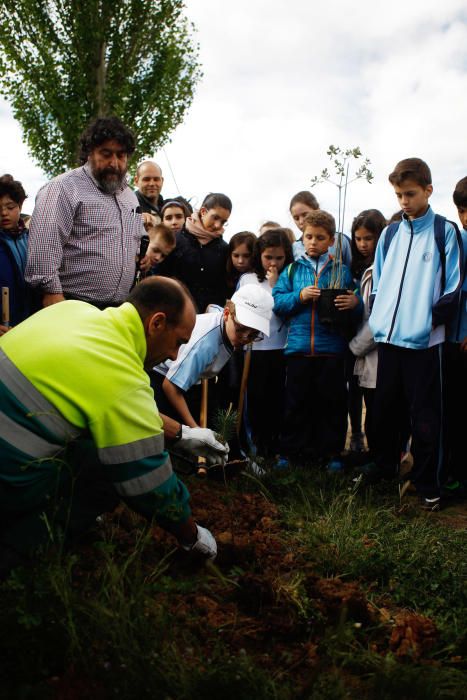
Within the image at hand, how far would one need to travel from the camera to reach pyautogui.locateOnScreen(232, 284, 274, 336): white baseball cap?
3895 millimetres

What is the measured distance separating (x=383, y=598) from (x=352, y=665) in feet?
2.05

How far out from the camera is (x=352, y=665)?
7.19 feet

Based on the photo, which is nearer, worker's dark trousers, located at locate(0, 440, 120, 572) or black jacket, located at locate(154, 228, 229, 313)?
worker's dark trousers, located at locate(0, 440, 120, 572)

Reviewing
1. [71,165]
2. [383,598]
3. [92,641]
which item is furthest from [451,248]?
[71,165]

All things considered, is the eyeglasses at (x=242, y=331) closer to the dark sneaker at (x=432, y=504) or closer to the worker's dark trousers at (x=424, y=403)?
the worker's dark trousers at (x=424, y=403)

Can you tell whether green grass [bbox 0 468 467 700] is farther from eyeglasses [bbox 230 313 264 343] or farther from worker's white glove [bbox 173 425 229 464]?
eyeglasses [bbox 230 313 264 343]

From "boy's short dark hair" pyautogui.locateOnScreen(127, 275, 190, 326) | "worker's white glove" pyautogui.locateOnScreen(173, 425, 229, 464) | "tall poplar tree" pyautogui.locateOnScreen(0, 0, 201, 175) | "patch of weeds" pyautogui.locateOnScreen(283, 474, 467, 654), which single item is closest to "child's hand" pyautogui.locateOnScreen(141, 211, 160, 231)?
"worker's white glove" pyautogui.locateOnScreen(173, 425, 229, 464)

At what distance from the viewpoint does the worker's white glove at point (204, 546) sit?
2.60 meters

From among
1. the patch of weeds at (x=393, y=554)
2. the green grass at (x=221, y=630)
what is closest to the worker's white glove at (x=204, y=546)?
the green grass at (x=221, y=630)

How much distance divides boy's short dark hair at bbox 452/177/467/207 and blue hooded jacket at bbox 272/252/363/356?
90 cm

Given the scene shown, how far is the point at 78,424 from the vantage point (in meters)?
2.23

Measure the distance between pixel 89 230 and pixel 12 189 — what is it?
0.66 m

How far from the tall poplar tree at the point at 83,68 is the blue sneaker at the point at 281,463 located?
42.8ft

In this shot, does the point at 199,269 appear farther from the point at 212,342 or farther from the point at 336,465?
the point at 336,465
